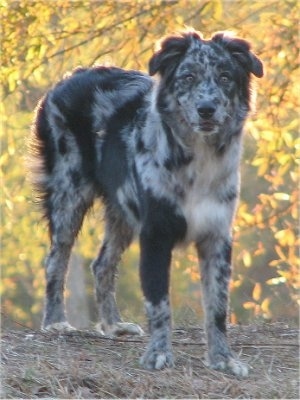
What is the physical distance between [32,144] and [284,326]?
2.27 metres

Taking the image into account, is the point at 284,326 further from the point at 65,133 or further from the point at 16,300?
the point at 16,300

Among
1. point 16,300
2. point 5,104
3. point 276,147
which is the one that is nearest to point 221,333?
point 276,147

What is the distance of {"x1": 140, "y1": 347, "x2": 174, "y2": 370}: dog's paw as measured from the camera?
6.89 meters

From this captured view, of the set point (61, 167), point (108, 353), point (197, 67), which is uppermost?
point (197, 67)

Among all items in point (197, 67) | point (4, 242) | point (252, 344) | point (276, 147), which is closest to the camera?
point (197, 67)

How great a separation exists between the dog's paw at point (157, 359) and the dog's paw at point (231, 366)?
0.26 metres

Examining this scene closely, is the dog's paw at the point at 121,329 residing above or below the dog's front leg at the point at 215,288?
below

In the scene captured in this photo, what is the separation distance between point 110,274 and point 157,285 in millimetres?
1433

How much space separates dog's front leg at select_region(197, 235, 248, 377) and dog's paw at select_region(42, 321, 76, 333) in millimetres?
1204

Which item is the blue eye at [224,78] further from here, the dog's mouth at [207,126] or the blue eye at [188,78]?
the dog's mouth at [207,126]

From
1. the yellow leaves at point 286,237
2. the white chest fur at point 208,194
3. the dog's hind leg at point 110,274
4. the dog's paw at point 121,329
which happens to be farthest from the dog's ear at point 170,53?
the yellow leaves at point 286,237

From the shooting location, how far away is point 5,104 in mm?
12016

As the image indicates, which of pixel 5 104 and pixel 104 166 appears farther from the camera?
pixel 5 104

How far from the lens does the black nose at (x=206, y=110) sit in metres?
6.82
